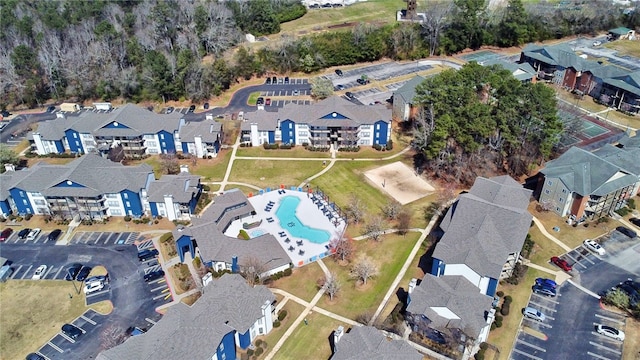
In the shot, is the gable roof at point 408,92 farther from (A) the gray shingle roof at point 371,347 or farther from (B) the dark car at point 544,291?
(A) the gray shingle roof at point 371,347

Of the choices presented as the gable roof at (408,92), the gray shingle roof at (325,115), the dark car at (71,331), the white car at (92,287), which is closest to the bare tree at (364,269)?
the gray shingle roof at (325,115)

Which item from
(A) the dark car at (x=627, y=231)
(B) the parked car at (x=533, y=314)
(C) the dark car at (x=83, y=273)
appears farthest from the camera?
(A) the dark car at (x=627, y=231)

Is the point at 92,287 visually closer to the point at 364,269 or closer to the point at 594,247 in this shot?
the point at 364,269

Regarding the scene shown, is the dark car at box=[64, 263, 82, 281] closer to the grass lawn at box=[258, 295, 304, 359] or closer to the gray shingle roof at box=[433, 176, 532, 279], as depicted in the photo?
the grass lawn at box=[258, 295, 304, 359]

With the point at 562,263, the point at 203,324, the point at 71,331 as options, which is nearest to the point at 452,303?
the point at 562,263

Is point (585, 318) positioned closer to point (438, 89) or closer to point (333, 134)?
point (438, 89)
